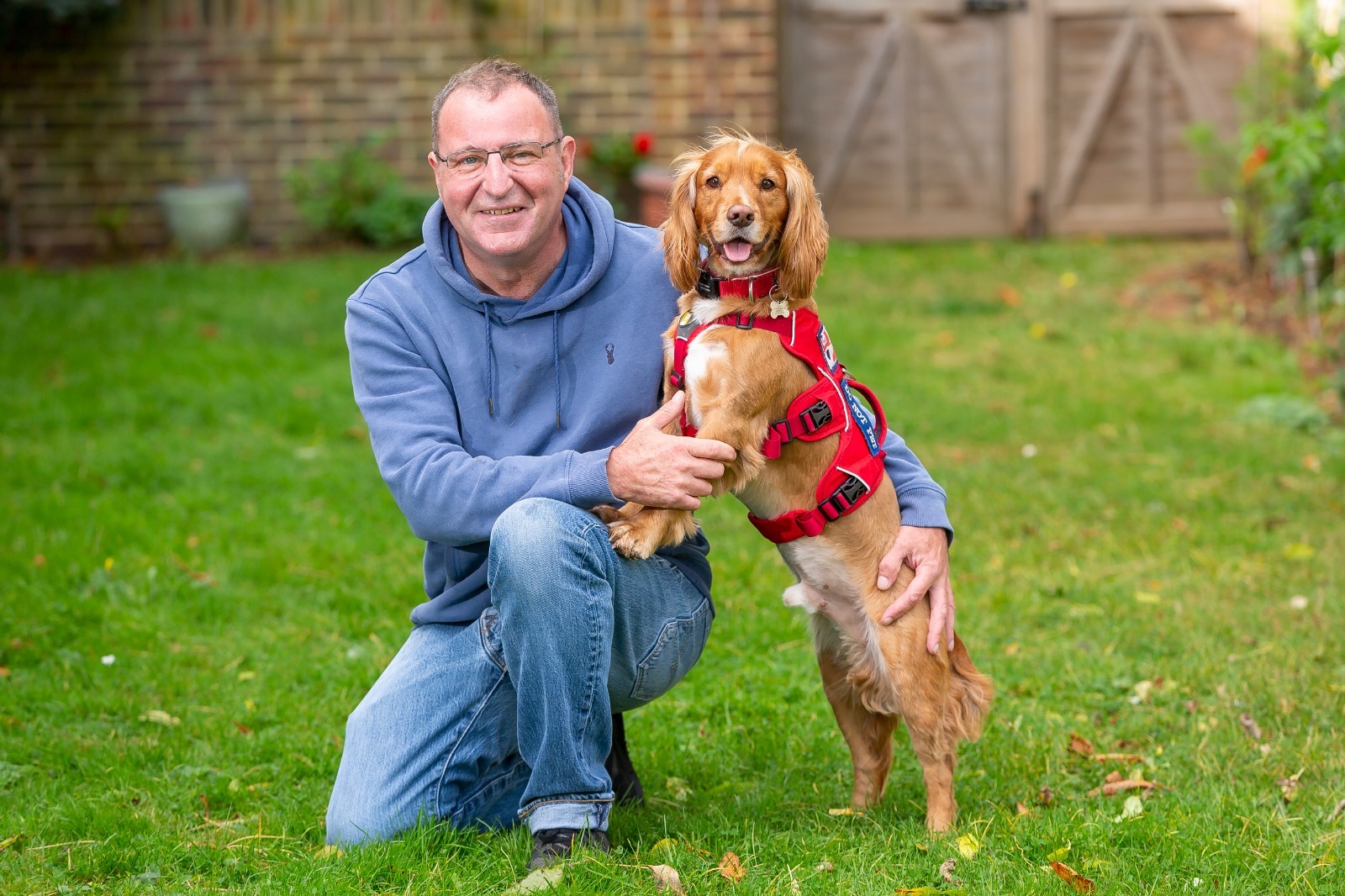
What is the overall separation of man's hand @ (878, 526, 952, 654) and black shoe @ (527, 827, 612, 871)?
0.84 meters

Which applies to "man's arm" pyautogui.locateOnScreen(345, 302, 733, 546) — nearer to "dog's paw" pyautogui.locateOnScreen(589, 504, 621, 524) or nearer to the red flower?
"dog's paw" pyautogui.locateOnScreen(589, 504, 621, 524)

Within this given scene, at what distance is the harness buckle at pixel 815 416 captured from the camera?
317 cm

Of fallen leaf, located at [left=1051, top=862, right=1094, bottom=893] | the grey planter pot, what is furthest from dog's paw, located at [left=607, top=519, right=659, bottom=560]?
the grey planter pot

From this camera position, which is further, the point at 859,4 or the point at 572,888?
the point at 859,4

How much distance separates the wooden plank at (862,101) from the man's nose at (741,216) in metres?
8.90

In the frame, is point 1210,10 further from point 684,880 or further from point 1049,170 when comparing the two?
point 684,880

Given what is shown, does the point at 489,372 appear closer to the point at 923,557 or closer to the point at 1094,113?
the point at 923,557

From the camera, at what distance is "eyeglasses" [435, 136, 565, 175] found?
318cm

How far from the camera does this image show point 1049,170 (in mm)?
12047

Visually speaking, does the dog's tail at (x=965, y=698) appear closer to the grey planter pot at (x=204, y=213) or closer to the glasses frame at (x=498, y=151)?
the glasses frame at (x=498, y=151)

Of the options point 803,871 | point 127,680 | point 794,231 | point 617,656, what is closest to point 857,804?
point 803,871

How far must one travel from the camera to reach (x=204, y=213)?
11.0m

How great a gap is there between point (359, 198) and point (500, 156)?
27.2ft

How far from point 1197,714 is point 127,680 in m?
3.24
